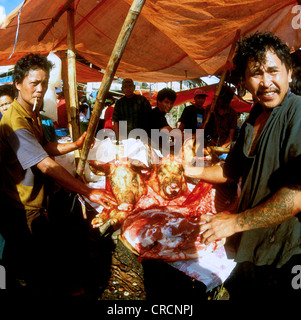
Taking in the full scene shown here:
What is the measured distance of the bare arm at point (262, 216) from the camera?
135 cm

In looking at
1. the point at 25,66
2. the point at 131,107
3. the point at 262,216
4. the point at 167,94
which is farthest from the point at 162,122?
the point at 262,216

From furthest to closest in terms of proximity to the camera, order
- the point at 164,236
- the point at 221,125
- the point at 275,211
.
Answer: the point at 221,125
the point at 164,236
the point at 275,211

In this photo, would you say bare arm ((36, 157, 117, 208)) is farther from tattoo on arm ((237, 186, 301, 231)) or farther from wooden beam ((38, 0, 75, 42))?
wooden beam ((38, 0, 75, 42))

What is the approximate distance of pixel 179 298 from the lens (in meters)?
2.69

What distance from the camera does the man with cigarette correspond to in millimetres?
2150

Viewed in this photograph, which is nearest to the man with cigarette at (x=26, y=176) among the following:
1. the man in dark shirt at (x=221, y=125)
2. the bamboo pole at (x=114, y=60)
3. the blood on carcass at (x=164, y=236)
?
the bamboo pole at (x=114, y=60)

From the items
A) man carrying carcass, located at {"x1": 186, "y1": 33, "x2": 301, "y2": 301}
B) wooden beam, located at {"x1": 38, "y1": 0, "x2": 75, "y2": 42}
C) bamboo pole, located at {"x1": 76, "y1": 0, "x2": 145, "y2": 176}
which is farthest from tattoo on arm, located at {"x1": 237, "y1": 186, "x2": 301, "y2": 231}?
wooden beam, located at {"x1": 38, "y1": 0, "x2": 75, "y2": 42}

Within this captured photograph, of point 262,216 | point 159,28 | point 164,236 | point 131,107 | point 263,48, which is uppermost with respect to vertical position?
point 159,28

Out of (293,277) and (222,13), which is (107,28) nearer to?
(222,13)

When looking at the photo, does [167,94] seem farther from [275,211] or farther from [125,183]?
[275,211]

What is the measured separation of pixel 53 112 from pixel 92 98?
10.3 metres

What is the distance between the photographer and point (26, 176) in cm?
229

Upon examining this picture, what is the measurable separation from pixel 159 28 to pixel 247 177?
313 centimetres

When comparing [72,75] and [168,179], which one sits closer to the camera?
[72,75]
